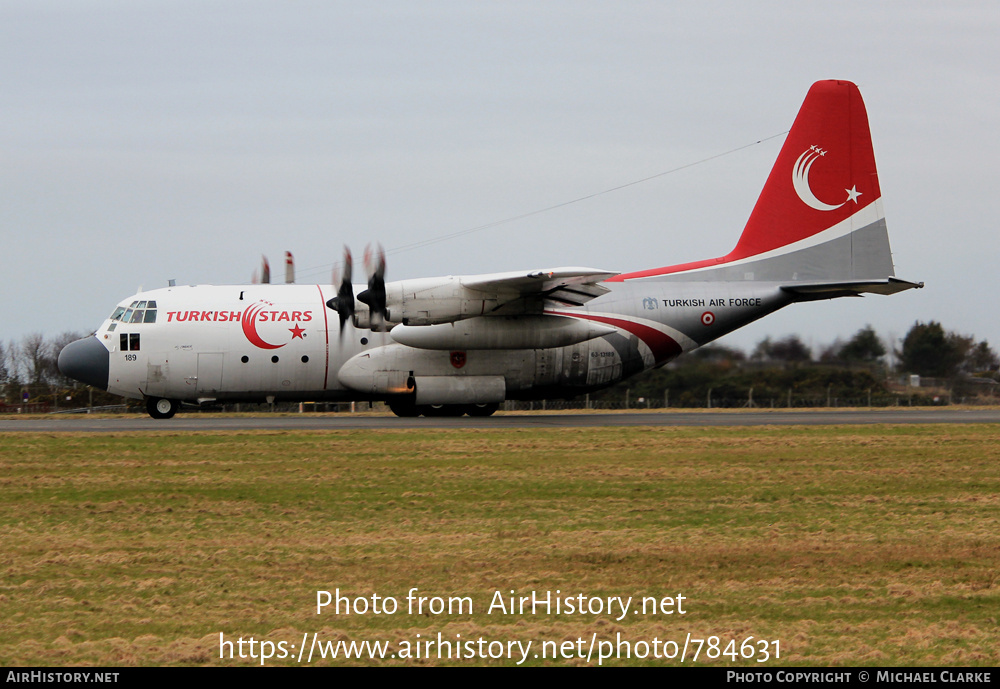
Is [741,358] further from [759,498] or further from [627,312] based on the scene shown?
[759,498]

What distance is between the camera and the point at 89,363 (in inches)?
1025

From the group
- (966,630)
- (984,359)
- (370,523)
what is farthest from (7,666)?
(984,359)

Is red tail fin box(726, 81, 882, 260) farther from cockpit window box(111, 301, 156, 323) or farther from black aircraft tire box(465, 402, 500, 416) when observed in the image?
cockpit window box(111, 301, 156, 323)

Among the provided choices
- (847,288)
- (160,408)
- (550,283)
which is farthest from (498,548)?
(847,288)

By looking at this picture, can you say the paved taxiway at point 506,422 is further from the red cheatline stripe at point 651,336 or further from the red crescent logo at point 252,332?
the red crescent logo at point 252,332

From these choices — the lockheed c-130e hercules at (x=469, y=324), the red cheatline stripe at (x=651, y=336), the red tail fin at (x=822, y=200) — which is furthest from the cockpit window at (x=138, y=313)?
the red tail fin at (x=822, y=200)

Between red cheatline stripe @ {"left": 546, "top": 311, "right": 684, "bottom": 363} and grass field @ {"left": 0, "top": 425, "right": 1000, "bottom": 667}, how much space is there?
980cm

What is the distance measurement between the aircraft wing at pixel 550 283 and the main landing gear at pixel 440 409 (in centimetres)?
420

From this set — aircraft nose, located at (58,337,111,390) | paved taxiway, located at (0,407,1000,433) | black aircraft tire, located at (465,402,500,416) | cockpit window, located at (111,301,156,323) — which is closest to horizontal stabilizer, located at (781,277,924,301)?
paved taxiway, located at (0,407,1000,433)

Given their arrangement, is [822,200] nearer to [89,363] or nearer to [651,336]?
[651,336]

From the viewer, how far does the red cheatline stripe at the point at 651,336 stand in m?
27.6

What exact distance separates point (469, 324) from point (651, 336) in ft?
18.1

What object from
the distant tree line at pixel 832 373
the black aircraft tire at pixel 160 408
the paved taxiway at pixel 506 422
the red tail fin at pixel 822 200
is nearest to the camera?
the paved taxiway at pixel 506 422

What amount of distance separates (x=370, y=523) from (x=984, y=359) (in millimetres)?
31097
